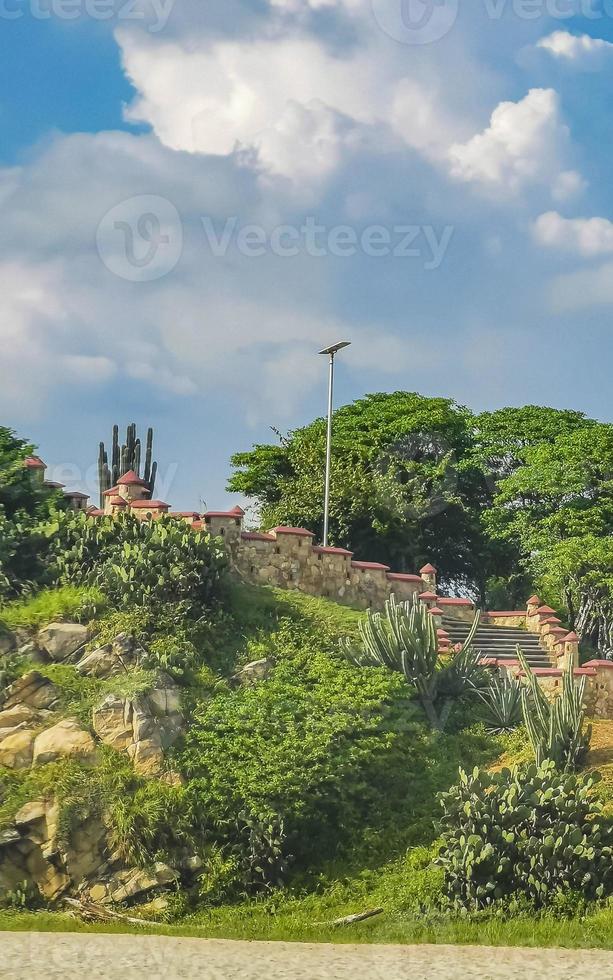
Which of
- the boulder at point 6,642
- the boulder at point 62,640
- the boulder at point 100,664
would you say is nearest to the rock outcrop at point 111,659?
the boulder at point 100,664

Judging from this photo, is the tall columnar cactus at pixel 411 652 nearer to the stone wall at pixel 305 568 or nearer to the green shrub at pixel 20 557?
the stone wall at pixel 305 568

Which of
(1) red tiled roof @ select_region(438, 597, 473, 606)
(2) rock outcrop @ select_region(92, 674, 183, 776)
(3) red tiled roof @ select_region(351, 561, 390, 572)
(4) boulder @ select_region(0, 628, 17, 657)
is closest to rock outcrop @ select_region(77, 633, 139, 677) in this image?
(2) rock outcrop @ select_region(92, 674, 183, 776)

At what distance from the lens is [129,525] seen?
27.6 metres

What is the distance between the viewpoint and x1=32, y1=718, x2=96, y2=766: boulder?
72.3ft

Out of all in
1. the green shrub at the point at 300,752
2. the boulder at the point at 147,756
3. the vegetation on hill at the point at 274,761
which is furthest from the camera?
the boulder at the point at 147,756

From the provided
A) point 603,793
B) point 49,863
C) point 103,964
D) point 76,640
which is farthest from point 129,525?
point 103,964

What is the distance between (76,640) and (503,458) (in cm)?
1948

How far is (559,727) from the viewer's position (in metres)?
21.5

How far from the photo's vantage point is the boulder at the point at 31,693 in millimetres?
23312

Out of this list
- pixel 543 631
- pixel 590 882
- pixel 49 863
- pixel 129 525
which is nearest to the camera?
pixel 590 882

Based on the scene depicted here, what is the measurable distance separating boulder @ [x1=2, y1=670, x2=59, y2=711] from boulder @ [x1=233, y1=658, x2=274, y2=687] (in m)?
3.53

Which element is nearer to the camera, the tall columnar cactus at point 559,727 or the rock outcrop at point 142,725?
the tall columnar cactus at point 559,727

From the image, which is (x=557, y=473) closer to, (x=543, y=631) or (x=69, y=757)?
(x=543, y=631)

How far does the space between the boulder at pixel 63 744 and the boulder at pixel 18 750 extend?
0.30 ft
